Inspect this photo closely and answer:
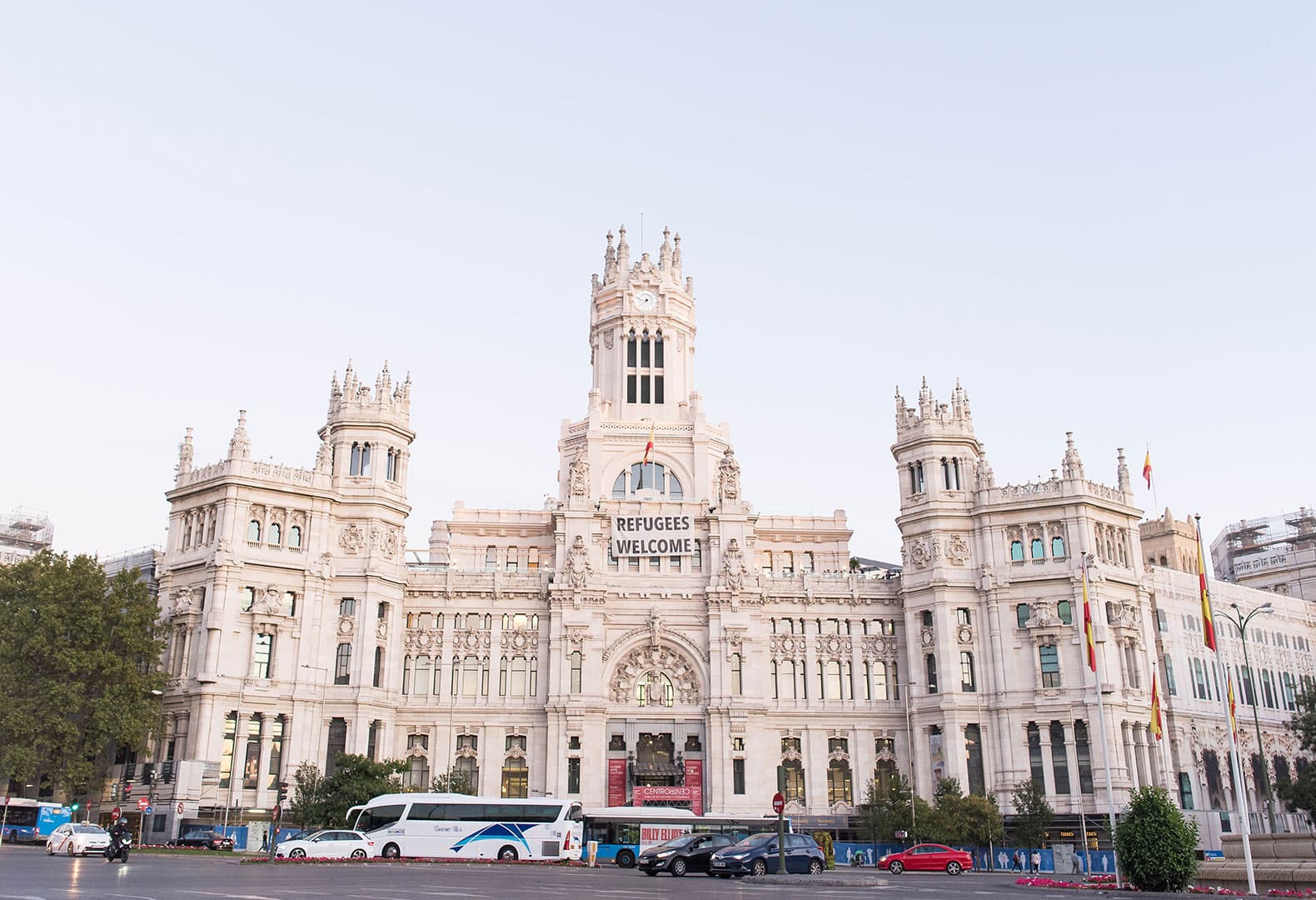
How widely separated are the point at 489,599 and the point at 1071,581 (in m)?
44.0

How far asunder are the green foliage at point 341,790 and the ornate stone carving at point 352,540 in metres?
17.5

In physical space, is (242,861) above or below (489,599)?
below

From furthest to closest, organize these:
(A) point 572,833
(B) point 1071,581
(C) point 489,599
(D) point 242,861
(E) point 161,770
A: (C) point 489,599 < (B) point 1071,581 < (E) point 161,770 < (A) point 572,833 < (D) point 242,861

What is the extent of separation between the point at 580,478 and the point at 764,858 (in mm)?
46957

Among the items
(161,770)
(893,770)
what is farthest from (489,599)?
(893,770)

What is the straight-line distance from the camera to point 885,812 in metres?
79.9

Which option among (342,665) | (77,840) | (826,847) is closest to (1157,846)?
(826,847)

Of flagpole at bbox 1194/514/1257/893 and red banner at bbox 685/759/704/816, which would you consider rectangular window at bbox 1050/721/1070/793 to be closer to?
red banner at bbox 685/759/704/816

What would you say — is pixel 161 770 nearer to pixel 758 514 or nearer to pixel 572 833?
pixel 572 833

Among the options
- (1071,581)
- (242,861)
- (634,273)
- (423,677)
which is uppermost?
(634,273)

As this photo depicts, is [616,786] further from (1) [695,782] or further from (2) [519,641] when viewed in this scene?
(2) [519,641]

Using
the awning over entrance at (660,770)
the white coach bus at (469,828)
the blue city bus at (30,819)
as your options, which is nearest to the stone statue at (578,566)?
the awning over entrance at (660,770)

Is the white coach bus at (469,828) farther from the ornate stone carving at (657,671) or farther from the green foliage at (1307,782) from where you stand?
the green foliage at (1307,782)

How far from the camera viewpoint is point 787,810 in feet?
292
